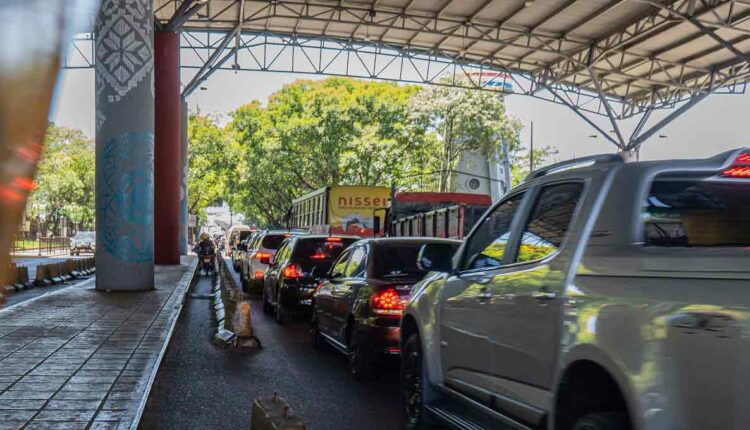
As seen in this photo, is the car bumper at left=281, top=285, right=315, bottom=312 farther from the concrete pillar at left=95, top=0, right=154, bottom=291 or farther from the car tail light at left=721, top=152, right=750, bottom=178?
the car tail light at left=721, top=152, right=750, bottom=178

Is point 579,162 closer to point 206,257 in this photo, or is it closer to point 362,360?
point 362,360

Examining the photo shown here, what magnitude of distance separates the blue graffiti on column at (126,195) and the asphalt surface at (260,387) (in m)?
6.54

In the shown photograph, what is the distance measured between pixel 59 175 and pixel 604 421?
260 centimetres

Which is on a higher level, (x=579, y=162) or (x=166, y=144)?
(x=166, y=144)

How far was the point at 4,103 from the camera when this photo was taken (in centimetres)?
93

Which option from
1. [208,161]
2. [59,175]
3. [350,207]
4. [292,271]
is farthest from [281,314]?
[208,161]

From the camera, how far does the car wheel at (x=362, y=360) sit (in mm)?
8992

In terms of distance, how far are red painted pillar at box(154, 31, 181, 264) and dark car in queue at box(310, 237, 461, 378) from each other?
19.8 m

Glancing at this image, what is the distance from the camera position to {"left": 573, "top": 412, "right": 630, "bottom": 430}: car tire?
11.8 feet

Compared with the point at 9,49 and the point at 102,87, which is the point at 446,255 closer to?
the point at 9,49

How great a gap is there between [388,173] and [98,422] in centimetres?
3703

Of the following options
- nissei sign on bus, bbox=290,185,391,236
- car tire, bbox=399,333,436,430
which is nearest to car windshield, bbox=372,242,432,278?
car tire, bbox=399,333,436,430

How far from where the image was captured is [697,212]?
13.1 ft

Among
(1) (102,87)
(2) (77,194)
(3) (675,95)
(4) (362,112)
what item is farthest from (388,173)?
(2) (77,194)
